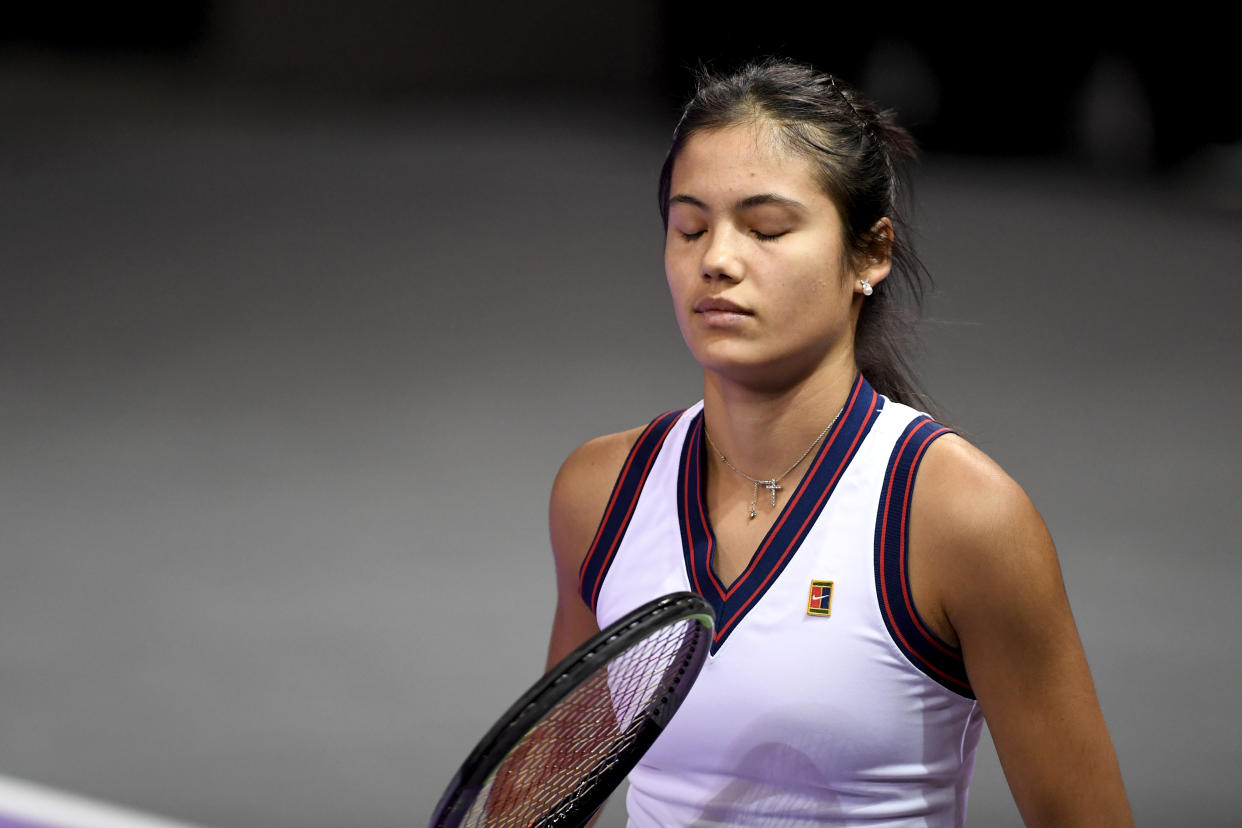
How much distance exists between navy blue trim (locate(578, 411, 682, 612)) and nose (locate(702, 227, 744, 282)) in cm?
17

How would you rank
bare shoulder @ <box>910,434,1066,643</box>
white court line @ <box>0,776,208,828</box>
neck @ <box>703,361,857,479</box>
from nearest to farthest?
white court line @ <box>0,776,208,828</box> → bare shoulder @ <box>910,434,1066,643</box> → neck @ <box>703,361,857,479</box>

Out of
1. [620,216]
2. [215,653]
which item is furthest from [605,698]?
[620,216]

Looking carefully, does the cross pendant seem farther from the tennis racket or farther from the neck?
the tennis racket

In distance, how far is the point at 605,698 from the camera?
0.88 metres

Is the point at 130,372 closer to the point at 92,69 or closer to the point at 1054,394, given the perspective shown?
the point at 92,69

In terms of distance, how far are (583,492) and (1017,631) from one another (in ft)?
1.22

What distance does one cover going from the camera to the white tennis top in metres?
0.94

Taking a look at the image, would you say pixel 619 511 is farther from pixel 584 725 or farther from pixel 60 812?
pixel 60 812

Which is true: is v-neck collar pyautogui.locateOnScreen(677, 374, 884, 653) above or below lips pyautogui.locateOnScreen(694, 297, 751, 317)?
below

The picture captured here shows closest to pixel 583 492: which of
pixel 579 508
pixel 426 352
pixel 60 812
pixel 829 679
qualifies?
pixel 579 508

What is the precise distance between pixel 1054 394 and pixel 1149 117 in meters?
1.54

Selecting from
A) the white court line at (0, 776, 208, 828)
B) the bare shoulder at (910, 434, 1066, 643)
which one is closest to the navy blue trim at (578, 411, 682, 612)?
the bare shoulder at (910, 434, 1066, 643)

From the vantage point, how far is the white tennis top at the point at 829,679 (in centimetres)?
94

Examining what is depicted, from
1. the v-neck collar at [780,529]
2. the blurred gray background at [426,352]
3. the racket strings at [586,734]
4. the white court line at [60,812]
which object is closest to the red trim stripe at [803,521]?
the v-neck collar at [780,529]
